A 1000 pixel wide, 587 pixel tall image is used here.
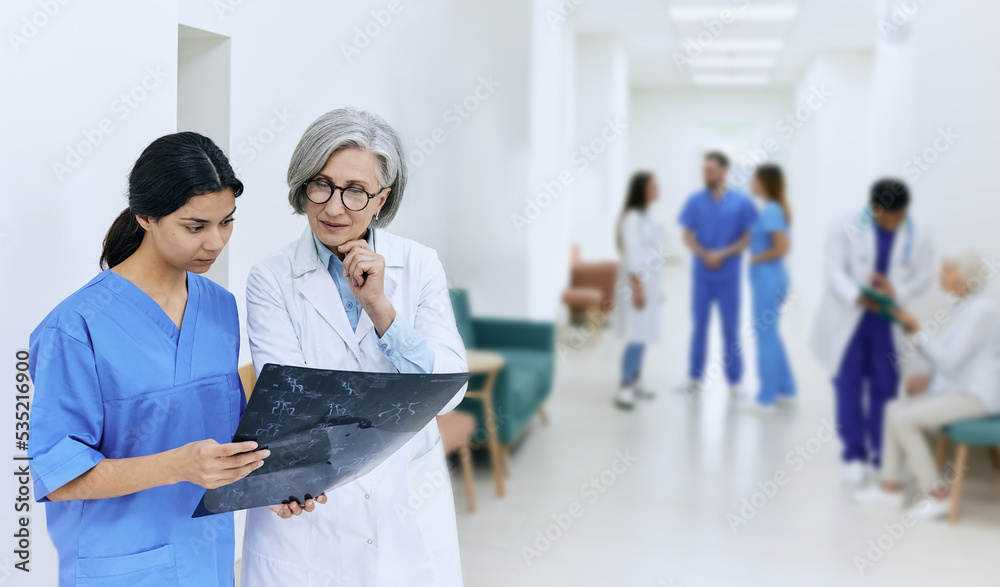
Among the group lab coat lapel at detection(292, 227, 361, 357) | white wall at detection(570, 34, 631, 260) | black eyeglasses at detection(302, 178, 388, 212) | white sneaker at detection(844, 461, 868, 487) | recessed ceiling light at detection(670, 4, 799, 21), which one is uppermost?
recessed ceiling light at detection(670, 4, 799, 21)

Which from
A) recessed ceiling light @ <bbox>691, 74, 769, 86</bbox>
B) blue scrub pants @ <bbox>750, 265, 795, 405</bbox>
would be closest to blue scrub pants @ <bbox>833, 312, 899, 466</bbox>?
blue scrub pants @ <bbox>750, 265, 795, 405</bbox>

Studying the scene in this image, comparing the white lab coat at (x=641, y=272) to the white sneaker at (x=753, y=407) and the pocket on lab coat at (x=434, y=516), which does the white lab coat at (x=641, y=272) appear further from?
the pocket on lab coat at (x=434, y=516)

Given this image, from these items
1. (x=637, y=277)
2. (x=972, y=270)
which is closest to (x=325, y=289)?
(x=972, y=270)

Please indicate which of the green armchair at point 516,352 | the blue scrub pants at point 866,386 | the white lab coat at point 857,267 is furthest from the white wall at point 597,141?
the blue scrub pants at point 866,386

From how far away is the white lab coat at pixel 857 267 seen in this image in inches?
110

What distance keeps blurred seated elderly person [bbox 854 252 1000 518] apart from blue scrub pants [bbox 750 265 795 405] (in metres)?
1.17

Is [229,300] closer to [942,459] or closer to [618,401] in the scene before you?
[942,459]

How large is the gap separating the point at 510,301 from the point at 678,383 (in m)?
1.25

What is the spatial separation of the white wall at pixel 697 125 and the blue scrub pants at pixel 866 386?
873cm

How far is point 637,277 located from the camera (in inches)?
169

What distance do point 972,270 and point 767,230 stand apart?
4.86 ft

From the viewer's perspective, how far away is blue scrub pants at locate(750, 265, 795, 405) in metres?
4.03

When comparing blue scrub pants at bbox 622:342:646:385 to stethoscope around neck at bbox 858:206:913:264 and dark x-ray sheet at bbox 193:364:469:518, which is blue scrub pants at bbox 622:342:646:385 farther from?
dark x-ray sheet at bbox 193:364:469:518

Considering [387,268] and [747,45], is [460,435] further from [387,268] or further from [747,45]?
[747,45]
